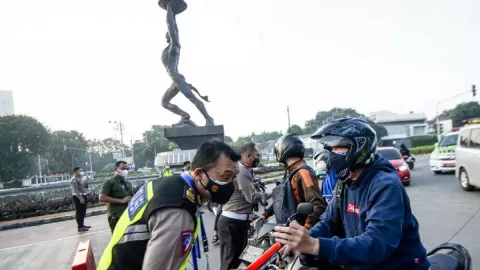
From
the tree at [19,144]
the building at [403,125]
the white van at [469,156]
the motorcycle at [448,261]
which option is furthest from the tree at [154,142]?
the motorcycle at [448,261]

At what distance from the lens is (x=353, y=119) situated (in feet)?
6.63

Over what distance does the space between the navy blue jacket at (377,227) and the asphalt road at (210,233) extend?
350cm

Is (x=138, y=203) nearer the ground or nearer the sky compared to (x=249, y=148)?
nearer the ground

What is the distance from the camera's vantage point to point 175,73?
12586 millimetres

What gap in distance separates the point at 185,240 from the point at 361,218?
3.09ft

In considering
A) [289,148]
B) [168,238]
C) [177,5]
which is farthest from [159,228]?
[177,5]

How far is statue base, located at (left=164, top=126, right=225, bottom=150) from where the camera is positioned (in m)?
12.3

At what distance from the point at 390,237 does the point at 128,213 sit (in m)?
1.27

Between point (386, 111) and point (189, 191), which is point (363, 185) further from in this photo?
point (386, 111)

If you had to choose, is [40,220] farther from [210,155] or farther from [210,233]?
[210,155]

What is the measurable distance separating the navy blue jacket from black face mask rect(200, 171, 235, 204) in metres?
0.61

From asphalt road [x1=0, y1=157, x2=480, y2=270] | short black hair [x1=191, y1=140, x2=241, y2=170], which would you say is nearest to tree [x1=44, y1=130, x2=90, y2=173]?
asphalt road [x1=0, y1=157, x2=480, y2=270]

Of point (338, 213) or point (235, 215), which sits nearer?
point (338, 213)

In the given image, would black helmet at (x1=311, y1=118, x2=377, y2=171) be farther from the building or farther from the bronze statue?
the building
